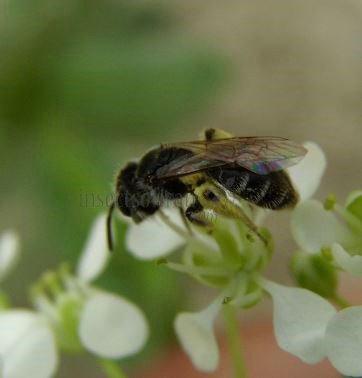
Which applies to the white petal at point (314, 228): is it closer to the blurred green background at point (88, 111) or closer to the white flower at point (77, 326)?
the white flower at point (77, 326)

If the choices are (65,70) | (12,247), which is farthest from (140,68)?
(12,247)

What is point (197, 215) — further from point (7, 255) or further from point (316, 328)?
point (7, 255)

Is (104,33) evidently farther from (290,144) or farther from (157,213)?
(290,144)

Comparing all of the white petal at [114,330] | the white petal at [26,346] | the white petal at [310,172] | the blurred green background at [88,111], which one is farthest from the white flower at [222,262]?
the blurred green background at [88,111]

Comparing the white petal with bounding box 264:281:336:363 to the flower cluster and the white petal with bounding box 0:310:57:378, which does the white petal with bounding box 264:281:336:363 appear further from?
the white petal with bounding box 0:310:57:378

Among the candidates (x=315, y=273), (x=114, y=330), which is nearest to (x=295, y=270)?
(x=315, y=273)

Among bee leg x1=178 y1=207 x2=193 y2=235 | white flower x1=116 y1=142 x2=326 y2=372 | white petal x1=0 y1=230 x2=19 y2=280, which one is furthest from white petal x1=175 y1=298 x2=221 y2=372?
white petal x1=0 y1=230 x2=19 y2=280
